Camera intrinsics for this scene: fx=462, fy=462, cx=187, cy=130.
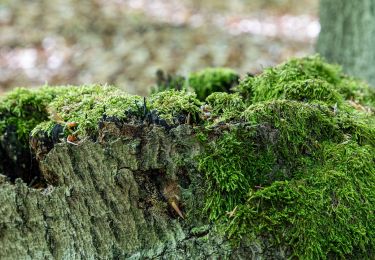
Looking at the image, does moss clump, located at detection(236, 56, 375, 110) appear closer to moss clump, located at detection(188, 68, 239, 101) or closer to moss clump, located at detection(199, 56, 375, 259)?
moss clump, located at detection(199, 56, 375, 259)

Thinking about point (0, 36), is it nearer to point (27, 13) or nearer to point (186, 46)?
point (27, 13)

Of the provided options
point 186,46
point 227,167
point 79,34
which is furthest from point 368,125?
point 79,34

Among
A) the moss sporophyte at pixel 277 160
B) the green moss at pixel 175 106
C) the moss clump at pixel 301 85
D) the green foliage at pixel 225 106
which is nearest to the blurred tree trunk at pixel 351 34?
the moss clump at pixel 301 85

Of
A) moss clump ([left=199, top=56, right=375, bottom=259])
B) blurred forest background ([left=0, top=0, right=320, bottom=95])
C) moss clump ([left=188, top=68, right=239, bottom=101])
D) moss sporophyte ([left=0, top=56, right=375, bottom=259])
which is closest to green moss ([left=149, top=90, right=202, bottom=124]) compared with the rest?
moss sporophyte ([left=0, top=56, right=375, bottom=259])

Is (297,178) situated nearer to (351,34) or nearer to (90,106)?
(90,106)

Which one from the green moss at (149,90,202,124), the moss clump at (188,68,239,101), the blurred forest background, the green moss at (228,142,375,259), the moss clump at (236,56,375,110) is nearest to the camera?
the green moss at (228,142,375,259)

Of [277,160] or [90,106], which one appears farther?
[90,106]

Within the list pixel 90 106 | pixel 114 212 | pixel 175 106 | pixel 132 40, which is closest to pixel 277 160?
pixel 175 106

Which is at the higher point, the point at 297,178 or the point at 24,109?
the point at 24,109
